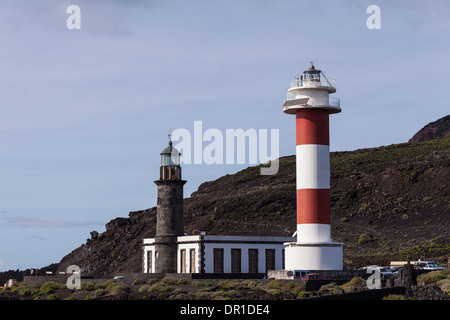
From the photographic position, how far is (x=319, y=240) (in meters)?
45.4

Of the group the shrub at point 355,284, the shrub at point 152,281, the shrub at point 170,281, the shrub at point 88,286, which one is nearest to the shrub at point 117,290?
the shrub at point 88,286

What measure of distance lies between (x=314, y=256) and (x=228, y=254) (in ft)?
28.5

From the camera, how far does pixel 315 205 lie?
45062mm

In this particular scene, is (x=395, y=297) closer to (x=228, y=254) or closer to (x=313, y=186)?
(x=313, y=186)

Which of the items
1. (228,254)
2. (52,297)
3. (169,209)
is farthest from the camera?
(169,209)

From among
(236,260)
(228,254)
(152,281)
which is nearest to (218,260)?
(228,254)

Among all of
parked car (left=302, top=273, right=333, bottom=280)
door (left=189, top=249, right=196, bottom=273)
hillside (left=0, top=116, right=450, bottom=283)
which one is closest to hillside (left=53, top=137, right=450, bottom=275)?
hillside (left=0, top=116, right=450, bottom=283)

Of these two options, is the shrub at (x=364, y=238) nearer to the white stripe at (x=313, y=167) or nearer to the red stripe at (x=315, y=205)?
the red stripe at (x=315, y=205)

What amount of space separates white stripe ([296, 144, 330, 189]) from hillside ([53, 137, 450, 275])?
27869 millimetres

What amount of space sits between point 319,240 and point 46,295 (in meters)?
15.3
